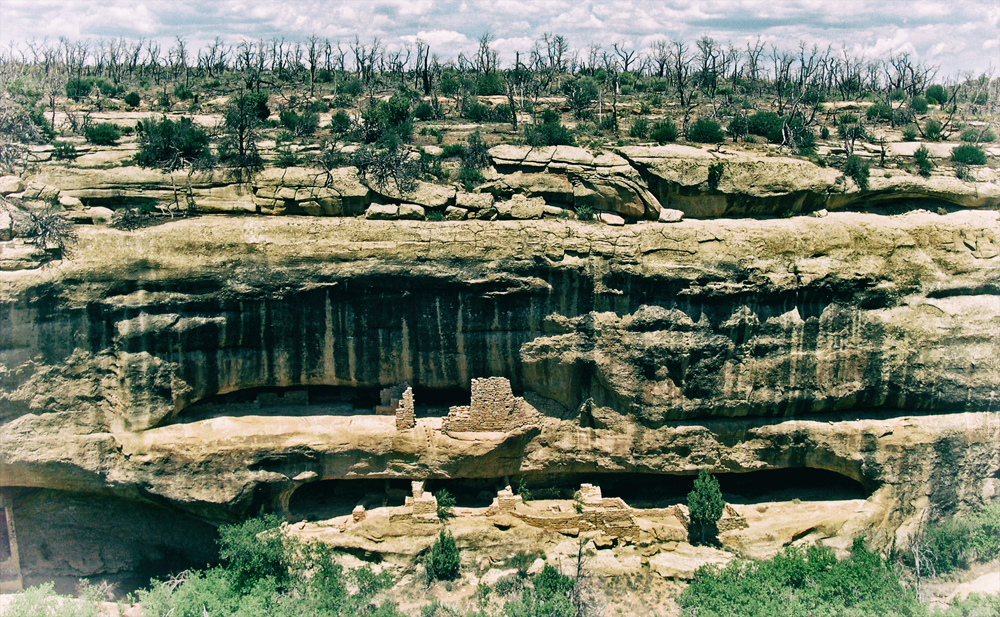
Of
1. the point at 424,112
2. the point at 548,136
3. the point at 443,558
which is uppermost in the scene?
the point at 424,112

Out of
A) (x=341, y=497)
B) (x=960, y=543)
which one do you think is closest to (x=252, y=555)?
(x=341, y=497)

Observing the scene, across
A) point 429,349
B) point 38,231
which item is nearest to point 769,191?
point 429,349

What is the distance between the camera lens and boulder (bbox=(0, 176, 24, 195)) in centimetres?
1644

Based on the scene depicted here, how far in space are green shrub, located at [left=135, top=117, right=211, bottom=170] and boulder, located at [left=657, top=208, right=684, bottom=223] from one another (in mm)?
10789

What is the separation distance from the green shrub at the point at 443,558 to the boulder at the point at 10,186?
1192 centimetres

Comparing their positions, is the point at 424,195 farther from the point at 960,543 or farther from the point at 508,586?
the point at 960,543

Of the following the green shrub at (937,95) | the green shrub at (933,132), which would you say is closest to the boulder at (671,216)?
the green shrub at (933,132)

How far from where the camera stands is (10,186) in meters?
16.5

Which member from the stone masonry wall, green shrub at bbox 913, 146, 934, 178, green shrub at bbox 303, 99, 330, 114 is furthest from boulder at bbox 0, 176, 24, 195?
green shrub at bbox 913, 146, 934, 178

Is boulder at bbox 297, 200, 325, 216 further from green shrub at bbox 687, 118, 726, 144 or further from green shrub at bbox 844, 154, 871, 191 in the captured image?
green shrub at bbox 844, 154, 871, 191

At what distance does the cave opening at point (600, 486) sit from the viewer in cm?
1773

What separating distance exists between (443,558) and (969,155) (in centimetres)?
1658

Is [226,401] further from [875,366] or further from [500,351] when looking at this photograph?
[875,366]

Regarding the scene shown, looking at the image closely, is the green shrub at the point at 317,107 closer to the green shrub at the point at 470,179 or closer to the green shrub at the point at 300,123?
the green shrub at the point at 300,123
